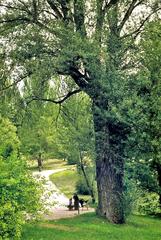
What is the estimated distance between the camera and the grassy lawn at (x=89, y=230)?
56.2ft

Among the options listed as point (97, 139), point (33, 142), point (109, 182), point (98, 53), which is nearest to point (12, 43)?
point (98, 53)

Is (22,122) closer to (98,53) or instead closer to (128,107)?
(98,53)

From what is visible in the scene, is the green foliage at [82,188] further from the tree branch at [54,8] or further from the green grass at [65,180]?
the tree branch at [54,8]

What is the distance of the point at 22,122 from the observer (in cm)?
2362

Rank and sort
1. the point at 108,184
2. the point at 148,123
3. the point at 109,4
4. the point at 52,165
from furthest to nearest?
1. the point at 52,165
2. the point at 108,184
3. the point at 109,4
4. the point at 148,123

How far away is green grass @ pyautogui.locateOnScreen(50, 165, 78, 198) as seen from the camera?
4350 centimetres

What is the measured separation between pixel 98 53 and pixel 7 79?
594 cm

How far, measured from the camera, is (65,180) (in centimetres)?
4944

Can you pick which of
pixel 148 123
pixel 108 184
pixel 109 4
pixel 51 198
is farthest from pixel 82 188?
pixel 148 123

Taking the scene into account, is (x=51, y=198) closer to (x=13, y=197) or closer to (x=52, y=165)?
(x=13, y=197)

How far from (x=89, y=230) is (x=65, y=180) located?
30925 millimetres

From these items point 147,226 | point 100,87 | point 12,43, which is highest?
point 12,43

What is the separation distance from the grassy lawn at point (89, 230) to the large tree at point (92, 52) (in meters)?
0.98

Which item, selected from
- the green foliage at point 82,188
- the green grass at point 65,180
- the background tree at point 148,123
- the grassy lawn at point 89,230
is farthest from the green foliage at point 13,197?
the green grass at point 65,180
